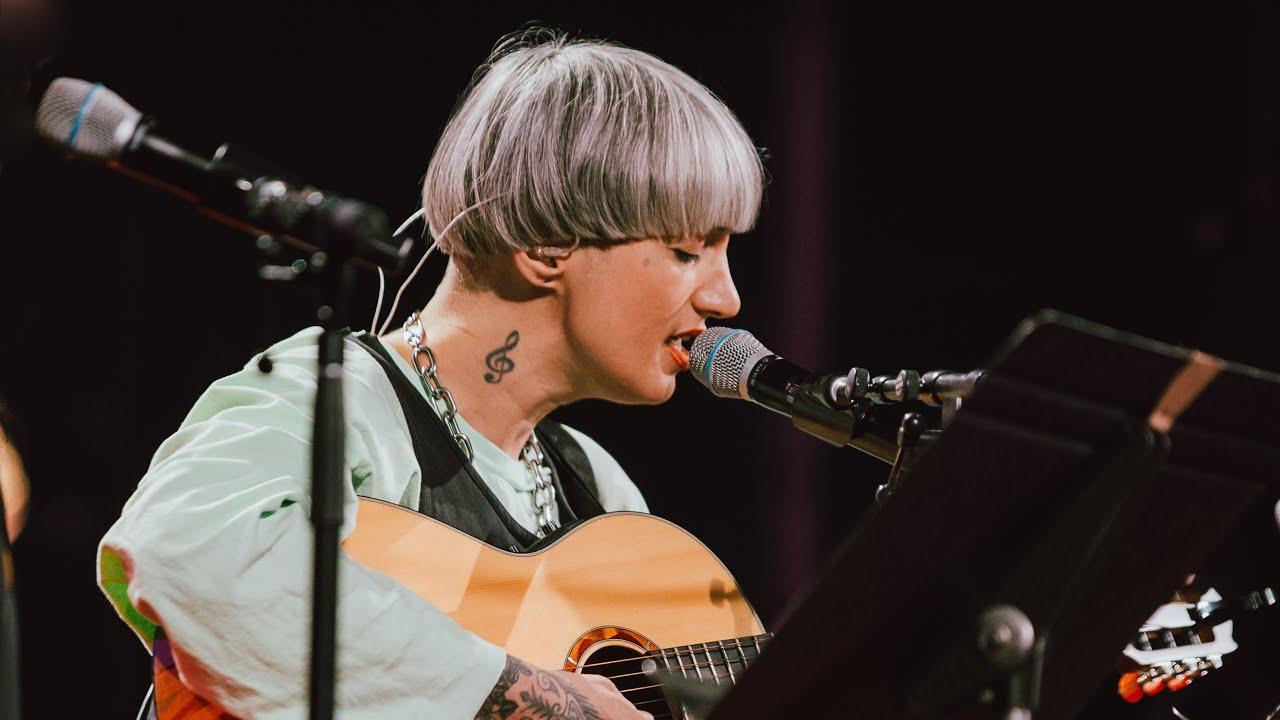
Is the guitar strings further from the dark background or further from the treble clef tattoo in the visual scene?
the dark background

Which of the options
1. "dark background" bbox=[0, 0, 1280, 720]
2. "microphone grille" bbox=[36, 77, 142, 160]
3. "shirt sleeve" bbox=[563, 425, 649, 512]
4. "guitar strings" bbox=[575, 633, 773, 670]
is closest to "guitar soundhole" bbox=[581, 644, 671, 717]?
"guitar strings" bbox=[575, 633, 773, 670]

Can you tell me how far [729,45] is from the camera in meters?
3.60

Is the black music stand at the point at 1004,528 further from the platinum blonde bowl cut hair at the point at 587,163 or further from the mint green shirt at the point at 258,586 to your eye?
the platinum blonde bowl cut hair at the point at 587,163

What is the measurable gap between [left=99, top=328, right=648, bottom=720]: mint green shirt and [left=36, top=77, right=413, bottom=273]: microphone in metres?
0.43

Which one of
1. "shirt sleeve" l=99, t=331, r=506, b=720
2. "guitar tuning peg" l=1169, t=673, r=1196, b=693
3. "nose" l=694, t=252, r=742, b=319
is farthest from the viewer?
"nose" l=694, t=252, r=742, b=319

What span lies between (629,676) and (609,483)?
66 cm

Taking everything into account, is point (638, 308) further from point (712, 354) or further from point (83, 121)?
point (83, 121)

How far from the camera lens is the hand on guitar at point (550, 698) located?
1.58 meters

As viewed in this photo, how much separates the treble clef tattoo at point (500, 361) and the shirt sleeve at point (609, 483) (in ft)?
1.39

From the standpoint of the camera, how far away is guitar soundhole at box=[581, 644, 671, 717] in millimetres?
1794

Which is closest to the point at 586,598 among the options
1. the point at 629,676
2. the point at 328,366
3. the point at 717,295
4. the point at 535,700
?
the point at 629,676

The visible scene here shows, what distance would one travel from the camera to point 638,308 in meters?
2.01

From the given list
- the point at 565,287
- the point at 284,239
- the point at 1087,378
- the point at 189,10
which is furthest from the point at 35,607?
the point at 1087,378

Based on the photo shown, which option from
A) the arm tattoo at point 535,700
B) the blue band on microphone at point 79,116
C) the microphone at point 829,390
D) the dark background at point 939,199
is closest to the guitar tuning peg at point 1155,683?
the microphone at point 829,390
